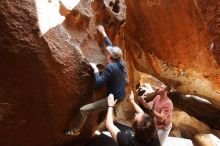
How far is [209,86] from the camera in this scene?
8.74 meters

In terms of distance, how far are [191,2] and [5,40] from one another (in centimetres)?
542

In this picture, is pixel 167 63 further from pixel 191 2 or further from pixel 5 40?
pixel 5 40

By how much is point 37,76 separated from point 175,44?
16.9ft

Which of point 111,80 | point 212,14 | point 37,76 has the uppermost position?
point 212,14

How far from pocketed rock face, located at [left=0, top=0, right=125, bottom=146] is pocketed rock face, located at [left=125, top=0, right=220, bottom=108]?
353 cm

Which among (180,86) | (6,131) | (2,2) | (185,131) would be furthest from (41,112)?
(185,131)

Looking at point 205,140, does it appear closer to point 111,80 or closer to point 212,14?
point 111,80

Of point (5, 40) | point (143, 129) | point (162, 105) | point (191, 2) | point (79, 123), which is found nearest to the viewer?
point (143, 129)

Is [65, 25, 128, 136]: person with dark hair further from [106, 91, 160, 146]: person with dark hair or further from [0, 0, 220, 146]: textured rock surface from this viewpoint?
[106, 91, 160, 146]: person with dark hair

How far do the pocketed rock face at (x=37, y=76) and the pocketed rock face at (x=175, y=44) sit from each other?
353 cm

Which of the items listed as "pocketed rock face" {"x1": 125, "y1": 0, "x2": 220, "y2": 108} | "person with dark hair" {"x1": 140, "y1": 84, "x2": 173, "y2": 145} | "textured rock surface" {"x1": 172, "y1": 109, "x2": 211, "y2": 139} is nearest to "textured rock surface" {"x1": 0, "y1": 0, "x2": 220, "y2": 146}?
"person with dark hair" {"x1": 140, "y1": 84, "x2": 173, "y2": 145}

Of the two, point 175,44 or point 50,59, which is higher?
point 50,59

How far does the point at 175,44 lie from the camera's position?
874 centimetres

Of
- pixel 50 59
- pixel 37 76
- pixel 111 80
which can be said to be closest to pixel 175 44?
pixel 111 80
